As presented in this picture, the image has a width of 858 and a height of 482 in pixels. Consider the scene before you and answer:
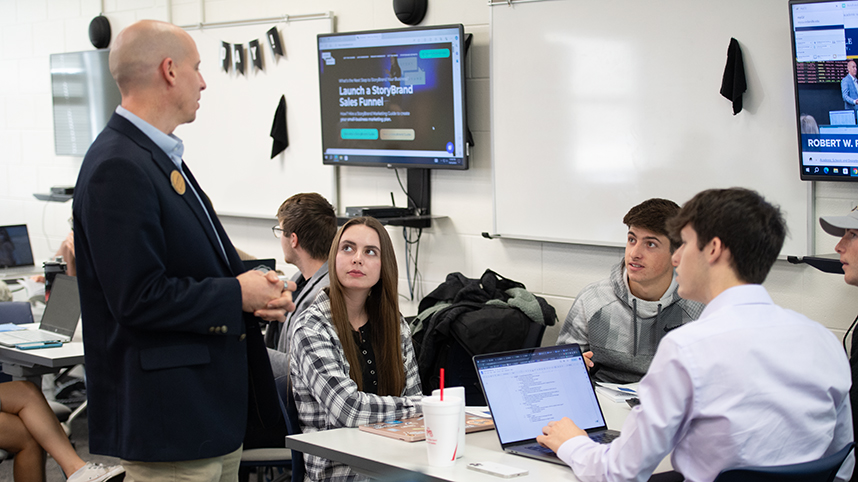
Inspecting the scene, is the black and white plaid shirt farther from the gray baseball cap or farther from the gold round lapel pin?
the gray baseball cap

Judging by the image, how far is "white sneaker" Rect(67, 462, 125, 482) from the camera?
9.09ft

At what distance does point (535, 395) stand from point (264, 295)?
0.67 meters

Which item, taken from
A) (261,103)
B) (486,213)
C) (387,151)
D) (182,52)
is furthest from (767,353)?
(261,103)

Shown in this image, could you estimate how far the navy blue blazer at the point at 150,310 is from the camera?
4.83 feet

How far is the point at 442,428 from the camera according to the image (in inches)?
61.7

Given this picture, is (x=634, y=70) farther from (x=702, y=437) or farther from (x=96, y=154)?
(x=96, y=154)

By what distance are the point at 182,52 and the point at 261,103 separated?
9.64ft

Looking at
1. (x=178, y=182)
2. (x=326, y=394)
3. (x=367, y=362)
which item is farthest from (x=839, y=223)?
(x=178, y=182)

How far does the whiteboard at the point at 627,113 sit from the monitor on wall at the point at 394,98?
0.21 meters

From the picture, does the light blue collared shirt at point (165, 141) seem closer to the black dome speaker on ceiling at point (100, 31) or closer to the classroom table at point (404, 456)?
the classroom table at point (404, 456)

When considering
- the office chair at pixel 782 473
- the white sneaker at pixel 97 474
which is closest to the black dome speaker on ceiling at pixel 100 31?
the white sneaker at pixel 97 474

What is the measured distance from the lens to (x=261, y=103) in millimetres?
4508

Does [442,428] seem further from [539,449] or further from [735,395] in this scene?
[735,395]

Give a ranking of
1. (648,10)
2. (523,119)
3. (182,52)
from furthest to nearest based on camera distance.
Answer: (523,119) < (648,10) < (182,52)
